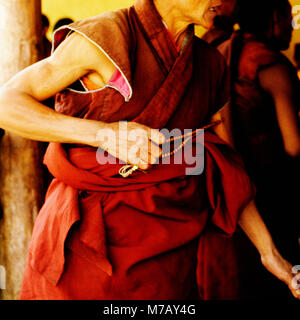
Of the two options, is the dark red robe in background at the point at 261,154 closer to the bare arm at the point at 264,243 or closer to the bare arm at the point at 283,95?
the bare arm at the point at 283,95

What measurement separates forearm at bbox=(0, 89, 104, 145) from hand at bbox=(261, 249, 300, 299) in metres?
0.68

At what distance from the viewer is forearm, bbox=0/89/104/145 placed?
2.96 feet

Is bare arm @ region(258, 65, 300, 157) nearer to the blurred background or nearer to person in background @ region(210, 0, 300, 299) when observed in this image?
person in background @ region(210, 0, 300, 299)

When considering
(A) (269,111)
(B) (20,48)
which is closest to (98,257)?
(B) (20,48)

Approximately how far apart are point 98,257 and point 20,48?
962 millimetres

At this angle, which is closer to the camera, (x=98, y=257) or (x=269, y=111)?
(x=98, y=257)

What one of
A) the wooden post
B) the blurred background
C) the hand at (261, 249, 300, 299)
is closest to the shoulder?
the wooden post

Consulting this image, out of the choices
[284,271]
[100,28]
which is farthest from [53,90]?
[284,271]

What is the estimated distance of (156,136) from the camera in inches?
36.9

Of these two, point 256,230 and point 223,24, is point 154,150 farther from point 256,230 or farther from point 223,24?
point 223,24

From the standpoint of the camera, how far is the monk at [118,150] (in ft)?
3.06

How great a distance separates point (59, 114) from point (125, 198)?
10.7 inches

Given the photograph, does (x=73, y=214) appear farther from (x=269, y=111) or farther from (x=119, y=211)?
(x=269, y=111)

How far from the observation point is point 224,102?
1.21 m
